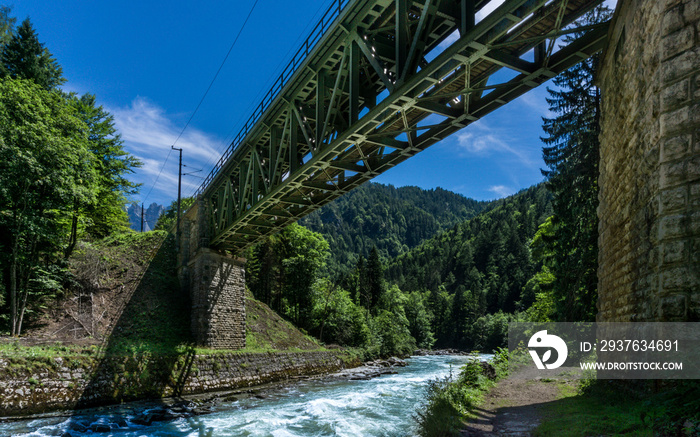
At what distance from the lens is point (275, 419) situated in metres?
13.5

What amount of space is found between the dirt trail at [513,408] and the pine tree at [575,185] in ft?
17.9

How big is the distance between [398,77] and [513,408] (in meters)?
8.23

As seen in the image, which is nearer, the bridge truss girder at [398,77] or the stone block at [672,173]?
the stone block at [672,173]

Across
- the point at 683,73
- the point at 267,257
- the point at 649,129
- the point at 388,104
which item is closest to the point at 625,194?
the point at 649,129

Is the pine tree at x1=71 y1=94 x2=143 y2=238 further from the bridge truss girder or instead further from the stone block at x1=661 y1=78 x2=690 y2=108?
the stone block at x1=661 y1=78 x2=690 y2=108

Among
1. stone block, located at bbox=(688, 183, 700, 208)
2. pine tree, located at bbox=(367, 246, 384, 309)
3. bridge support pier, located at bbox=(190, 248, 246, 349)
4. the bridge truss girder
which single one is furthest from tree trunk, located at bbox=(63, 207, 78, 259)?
pine tree, located at bbox=(367, 246, 384, 309)

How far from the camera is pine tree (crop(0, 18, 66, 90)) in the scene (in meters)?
25.8

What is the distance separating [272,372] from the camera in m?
22.6

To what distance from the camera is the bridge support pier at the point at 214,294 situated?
71.2 feet

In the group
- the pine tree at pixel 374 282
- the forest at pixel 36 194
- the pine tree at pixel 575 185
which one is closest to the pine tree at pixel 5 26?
the forest at pixel 36 194

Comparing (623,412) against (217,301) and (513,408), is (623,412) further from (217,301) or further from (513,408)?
(217,301)

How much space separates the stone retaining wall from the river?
0.94m

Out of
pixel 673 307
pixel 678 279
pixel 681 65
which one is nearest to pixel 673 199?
pixel 678 279

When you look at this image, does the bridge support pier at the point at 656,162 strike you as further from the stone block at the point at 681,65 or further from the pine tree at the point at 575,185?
the pine tree at the point at 575,185
